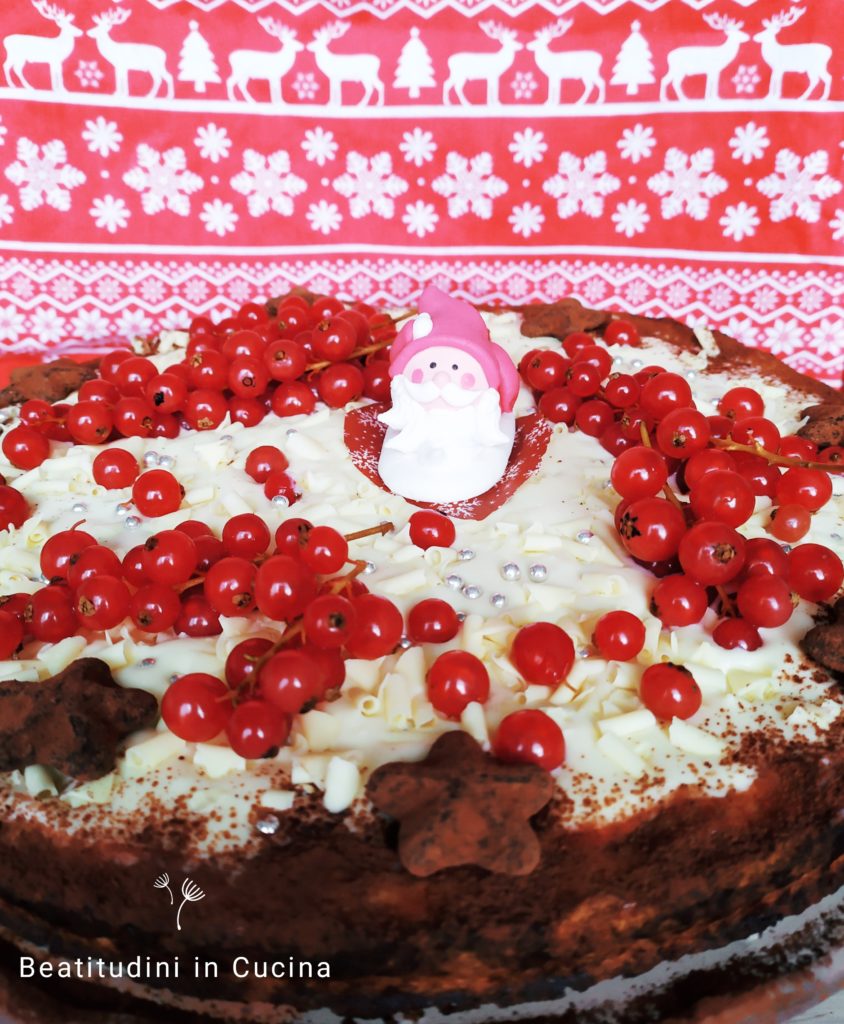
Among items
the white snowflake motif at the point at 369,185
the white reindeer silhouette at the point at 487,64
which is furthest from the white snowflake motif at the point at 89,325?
the white reindeer silhouette at the point at 487,64

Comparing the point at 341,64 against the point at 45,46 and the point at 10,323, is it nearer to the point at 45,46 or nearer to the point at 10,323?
the point at 45,46

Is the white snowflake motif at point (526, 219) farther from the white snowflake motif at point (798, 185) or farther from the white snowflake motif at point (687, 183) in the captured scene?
the white snowflake motif at point (798, 185)

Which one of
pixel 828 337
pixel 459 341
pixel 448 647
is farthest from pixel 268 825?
pixel 828 337

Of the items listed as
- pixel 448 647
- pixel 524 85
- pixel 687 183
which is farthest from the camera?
pixel 687 183

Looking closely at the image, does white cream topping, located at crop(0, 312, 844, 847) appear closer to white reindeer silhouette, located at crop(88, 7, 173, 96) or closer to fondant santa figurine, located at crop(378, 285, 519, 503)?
fondant santa figurine, located at crop(378, 285, 519, 503)

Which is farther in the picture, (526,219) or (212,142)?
(526,219)
